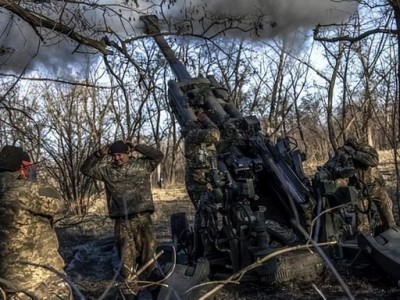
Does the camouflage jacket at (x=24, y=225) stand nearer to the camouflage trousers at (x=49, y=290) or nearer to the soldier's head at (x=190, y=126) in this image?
the camouflage trousers at (x=49, y=290)

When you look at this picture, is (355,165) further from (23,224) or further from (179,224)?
(23,224)

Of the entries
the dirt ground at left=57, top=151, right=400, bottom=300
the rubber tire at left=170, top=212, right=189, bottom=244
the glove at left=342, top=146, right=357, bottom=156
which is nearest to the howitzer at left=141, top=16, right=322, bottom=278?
the dirt ground at left=57, top=151, right=400, bottom=300

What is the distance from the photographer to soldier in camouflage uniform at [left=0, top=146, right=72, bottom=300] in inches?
195

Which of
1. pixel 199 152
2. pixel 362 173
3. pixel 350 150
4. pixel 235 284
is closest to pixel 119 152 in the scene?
pixel 199 152

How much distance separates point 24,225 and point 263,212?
2988 mm

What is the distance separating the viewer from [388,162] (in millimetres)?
25203

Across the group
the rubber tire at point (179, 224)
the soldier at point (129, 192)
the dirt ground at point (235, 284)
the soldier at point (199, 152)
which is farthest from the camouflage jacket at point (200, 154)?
the dirt ground at point (235, 284)

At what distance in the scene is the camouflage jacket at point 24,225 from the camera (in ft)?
16.2

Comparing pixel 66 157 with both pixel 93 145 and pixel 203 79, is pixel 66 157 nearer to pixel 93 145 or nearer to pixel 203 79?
pixel 93 145

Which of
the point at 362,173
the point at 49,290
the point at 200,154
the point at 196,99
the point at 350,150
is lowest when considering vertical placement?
the point at 49,290

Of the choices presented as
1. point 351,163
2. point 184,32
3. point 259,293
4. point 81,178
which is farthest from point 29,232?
point 81,178

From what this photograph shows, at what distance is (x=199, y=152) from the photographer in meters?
9.04

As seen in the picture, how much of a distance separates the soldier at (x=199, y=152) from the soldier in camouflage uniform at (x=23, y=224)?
3.56 metres

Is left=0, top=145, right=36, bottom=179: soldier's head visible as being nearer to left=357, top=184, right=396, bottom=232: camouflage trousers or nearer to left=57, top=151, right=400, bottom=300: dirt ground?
left=57, top=151, right=400, bottom=300: dirt ground
